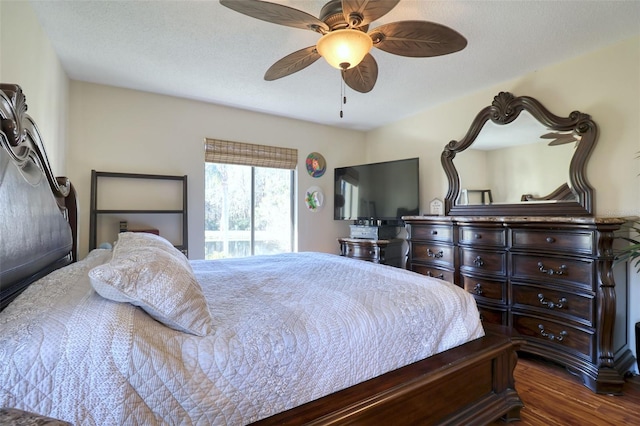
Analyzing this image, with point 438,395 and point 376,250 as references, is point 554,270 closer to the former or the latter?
point 438,395

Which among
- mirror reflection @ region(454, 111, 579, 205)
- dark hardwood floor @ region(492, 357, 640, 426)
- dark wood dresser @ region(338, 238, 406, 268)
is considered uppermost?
mirror reflection @ region(454, 111, 579, 205)

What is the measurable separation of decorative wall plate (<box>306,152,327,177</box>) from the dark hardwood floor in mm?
3077

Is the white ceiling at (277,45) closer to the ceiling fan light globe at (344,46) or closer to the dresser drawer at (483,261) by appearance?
the ceiling fan light globe at (344,46)

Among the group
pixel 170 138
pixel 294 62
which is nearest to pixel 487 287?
pixel 294 62

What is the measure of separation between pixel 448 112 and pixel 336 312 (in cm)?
309

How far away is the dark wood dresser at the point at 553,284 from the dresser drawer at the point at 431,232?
0.08 feet

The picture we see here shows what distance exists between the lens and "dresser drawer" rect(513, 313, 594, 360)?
6.56 ft

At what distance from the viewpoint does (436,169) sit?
3.58 m

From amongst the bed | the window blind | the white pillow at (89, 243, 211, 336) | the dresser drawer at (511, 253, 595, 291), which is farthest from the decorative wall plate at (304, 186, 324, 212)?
the white pillow at (89, 243, 211, 336)

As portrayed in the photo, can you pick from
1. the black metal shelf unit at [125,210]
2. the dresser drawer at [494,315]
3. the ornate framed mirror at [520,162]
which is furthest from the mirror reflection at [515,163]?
the black metal shelf unit at [125,210]

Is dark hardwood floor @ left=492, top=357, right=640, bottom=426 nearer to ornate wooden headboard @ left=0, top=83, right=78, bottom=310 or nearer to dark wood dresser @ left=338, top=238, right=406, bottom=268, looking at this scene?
dark wood dresser @ left=338, top=238, right=406, bottom=268

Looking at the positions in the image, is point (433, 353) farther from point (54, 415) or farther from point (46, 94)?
point (46, 94)

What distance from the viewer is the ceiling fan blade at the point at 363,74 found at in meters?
1.90

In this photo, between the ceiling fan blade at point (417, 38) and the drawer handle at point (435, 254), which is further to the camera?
the drawer handle at point (435, 254)
